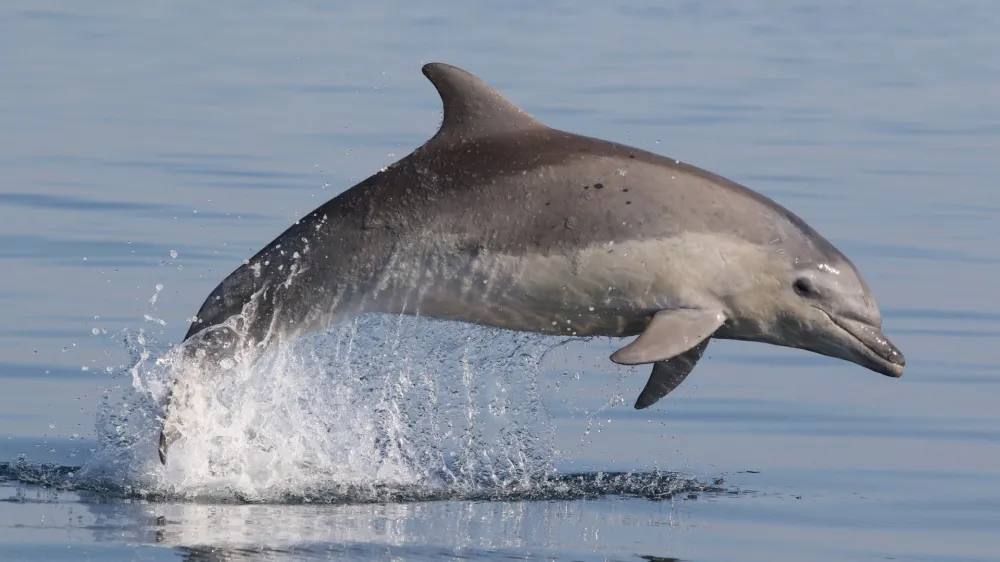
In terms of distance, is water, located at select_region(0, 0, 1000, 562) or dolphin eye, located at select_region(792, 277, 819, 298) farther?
dolphin eye, located at select_region(792, 277, 819, 298)

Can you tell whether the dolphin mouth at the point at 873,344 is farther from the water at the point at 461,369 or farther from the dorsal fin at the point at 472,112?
the dorsal fin at the point at 472,112

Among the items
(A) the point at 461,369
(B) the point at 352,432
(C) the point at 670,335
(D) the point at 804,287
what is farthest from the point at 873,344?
(A) the point at 461,369

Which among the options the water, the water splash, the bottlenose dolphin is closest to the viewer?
the water

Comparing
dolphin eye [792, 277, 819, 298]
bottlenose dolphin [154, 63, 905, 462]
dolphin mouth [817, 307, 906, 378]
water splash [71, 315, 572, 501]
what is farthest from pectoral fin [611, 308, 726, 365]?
water splash [71, 315, 572, 501]

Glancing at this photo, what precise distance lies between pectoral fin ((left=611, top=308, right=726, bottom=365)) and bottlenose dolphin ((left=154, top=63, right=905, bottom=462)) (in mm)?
13

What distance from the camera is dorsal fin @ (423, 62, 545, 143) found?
30.7 ft

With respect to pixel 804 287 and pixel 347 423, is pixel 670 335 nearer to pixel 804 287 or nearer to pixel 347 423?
pixel 804 287

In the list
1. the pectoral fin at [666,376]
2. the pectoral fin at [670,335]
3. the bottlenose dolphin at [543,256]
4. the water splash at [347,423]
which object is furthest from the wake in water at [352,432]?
the pectoral fin at [670,335]

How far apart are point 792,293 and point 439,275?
5.56ft

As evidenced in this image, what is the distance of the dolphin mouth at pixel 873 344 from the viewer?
9.34 metres

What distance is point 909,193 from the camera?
65.0 ft

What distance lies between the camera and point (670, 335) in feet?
28.7

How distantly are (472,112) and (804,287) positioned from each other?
1809 millimetres

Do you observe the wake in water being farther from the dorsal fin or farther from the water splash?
the dorsal fin
